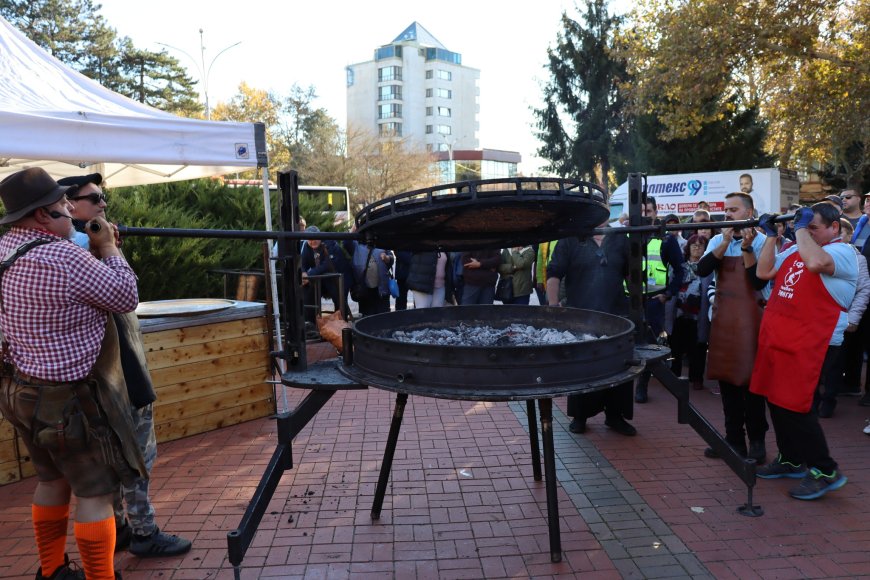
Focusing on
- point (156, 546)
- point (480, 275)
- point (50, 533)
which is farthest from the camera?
point (480, 275)

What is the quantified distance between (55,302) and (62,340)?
Answer: 165mm

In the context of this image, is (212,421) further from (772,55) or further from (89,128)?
(772,55)

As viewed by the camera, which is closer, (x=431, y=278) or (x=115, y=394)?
(x=115, y=394)

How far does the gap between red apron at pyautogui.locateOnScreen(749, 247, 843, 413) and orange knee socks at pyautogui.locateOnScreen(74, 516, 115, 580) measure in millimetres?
3856

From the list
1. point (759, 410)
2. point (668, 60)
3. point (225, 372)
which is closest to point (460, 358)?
point (759, 410)

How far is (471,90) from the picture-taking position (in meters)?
92.3

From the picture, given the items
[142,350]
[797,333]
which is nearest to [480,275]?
[797,333]

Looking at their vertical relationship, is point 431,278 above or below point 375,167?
below

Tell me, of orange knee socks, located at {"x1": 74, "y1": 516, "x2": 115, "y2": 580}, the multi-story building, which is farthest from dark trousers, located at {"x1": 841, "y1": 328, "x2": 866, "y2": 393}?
the multi-story building

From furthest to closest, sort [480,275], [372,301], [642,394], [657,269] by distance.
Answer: [372,301] → [480,275] → [657,269] → [642,394]

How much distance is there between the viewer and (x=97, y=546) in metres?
2.78

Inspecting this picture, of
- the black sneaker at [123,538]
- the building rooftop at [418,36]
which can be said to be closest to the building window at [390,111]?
the building rooftop at [418,36]

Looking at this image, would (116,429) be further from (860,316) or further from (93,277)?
(860,316)

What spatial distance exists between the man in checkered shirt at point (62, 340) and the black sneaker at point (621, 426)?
390cm
